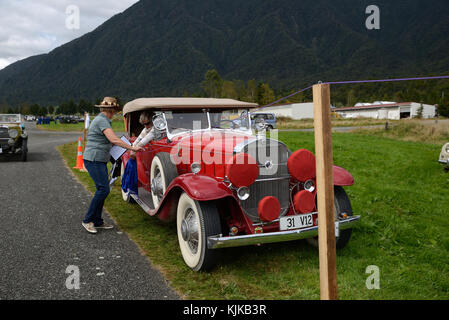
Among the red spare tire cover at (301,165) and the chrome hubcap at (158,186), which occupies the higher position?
the red spare tire cover at (301,165)

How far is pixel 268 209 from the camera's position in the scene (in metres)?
3.70

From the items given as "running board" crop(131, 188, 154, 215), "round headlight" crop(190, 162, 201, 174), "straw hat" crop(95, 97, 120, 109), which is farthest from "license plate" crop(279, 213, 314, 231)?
"straw hat" crop(95, 97, 120, 109)

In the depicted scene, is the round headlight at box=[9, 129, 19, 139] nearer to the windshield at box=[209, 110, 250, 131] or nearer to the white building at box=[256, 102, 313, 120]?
the windshield at box=[209, 110, 250, 131]

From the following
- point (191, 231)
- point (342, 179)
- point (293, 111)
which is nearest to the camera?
point (191, 231)

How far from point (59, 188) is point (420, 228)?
730 cm

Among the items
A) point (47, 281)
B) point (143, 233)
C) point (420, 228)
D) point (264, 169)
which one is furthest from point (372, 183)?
point (47, 281)

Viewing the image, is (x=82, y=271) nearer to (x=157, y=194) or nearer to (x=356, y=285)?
(x=157, y=194)

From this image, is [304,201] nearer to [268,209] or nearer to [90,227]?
[268,209]

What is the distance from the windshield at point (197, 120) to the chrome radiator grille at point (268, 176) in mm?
1471

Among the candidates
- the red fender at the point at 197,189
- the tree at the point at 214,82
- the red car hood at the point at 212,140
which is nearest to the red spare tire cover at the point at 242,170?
the red fender at the point at 197,189

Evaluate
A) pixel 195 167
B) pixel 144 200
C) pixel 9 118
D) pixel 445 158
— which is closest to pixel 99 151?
pixel 144 200

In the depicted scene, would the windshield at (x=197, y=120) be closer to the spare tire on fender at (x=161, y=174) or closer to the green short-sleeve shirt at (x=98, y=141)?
the spare tire on fender at (x=161, y=174)

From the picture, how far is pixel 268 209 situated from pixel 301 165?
2.33 feet

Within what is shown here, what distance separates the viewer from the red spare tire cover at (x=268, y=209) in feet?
12.1
